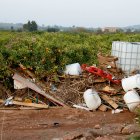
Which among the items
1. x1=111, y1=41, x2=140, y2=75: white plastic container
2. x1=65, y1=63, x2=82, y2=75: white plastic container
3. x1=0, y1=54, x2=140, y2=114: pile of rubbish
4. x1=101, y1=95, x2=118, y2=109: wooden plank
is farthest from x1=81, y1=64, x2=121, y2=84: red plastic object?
x1=111, y1=41, x2=140, y2=75: white plastic container

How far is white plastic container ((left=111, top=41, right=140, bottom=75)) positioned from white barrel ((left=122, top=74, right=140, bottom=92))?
1.15 m

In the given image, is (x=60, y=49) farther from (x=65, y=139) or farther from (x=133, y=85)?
(x=65, y=139)

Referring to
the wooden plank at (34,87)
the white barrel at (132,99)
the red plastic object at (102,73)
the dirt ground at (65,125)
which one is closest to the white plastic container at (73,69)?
the red plastic object at (102,73)

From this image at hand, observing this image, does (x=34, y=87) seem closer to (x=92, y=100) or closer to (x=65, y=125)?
(x=92, y=100)

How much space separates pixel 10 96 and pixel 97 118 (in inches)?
108

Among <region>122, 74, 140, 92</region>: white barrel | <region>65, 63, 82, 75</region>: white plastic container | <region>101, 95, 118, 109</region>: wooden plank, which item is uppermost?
<region>65, 63, 82, 75</region>: white plastic container

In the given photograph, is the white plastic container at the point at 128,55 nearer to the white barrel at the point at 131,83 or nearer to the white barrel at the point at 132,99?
the white barrel at the point at 131,83

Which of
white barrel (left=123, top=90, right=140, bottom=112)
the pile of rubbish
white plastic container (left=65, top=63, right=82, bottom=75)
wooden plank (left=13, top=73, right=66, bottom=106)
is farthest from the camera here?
white plastic container (left=65, top=63, right=82, bottom=75)

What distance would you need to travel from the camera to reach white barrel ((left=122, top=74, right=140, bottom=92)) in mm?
9461

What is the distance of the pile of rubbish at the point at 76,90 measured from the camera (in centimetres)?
945

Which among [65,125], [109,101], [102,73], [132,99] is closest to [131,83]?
[132,99]

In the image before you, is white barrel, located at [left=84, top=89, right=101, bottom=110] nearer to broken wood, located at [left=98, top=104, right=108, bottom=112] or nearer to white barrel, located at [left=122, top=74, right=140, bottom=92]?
broken wood, located at [left=98, top=104, right=108, bottom=112]

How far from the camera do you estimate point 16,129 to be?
25.9 feet

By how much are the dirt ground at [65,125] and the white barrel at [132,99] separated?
0.19 m
